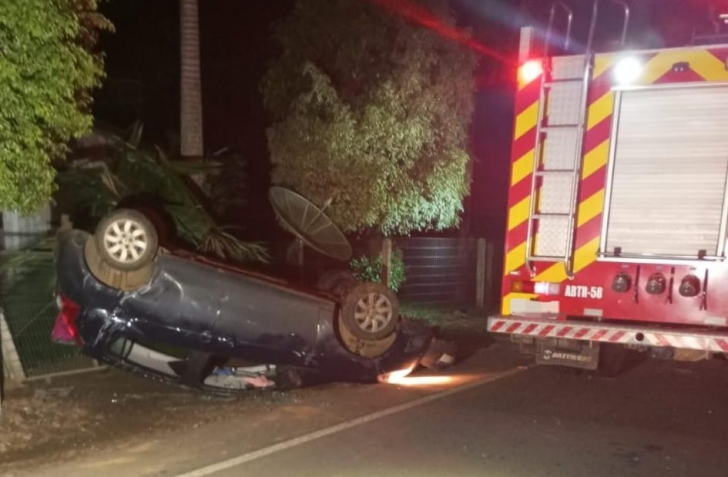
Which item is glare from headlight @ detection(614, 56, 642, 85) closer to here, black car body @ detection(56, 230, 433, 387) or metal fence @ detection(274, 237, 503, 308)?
black car body @ detection(56, 230, 433, 387)

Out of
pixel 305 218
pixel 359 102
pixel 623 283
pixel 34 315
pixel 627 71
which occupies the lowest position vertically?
pixel 34 315

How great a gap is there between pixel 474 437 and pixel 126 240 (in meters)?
3.68

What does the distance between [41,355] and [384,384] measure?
3819 millimetres

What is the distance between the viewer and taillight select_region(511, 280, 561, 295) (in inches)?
289

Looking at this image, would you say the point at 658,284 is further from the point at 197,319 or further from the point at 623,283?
the point at 197,319

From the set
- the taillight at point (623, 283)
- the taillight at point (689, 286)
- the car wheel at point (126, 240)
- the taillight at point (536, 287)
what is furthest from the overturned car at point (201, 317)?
the taillight at point (689, 286)

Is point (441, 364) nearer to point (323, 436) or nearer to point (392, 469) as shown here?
point (323, 436)

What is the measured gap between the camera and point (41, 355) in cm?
862

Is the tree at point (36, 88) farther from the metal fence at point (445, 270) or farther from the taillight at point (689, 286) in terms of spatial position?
the metal fence at point (445, 270)

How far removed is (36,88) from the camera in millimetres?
6137

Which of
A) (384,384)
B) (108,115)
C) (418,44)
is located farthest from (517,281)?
(108,115)

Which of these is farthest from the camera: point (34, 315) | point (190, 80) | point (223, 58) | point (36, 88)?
point (223, 58)

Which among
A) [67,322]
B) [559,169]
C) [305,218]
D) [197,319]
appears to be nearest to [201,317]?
[197,319]

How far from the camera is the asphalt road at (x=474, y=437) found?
6.11 m
